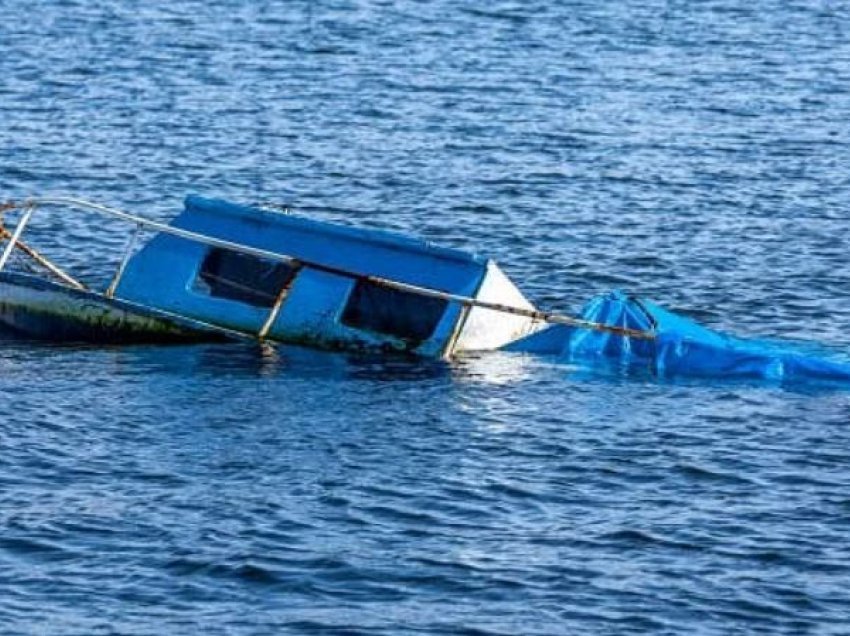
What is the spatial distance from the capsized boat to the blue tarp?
0.08 feet

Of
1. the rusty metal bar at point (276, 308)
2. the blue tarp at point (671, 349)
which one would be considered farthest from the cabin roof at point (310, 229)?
the blue tarp at point (671, 349)

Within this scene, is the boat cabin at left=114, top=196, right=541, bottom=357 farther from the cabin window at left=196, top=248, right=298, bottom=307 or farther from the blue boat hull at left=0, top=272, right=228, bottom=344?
the blue boat hull at left=0, top=272, right=228, bottom=344

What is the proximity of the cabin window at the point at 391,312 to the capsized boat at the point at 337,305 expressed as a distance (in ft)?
0.06

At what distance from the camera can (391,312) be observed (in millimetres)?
43812

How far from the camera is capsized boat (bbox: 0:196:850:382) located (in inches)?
1676

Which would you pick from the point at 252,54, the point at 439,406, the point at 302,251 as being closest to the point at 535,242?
the point at 302,251

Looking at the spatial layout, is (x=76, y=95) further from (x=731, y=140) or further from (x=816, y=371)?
(x=816, y=371)

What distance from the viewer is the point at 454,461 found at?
3769 centimetres

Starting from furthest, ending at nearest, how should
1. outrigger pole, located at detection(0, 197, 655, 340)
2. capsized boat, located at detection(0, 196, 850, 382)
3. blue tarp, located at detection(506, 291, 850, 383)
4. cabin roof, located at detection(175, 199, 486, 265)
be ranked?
cabin roof, located at detection(175, 199, 486, 265) < capsized boat, located at detection(0, 196, 850, 382) < outrigger pole, located at detection(0, 197, 655, 340) < blue tarp, located at detection(506, 291, 850, 383)

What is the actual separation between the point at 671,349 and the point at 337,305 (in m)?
6.13

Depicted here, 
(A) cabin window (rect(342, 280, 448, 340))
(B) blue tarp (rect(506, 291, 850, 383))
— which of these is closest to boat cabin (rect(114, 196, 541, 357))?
(A) cabin window (rect(342, 280, 448, 340))

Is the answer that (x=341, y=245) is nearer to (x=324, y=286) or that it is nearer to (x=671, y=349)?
(x=324, y=286)

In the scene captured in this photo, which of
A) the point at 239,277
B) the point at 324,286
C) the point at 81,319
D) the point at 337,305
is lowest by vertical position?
the point at 81,319

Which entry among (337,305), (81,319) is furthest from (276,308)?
(81,319)
